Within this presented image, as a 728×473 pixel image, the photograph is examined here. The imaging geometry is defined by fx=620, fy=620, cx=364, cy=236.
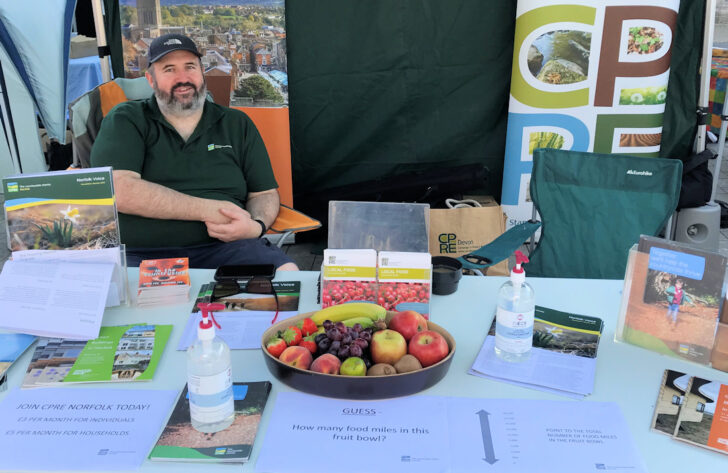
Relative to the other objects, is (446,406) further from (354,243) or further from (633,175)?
(633,175)

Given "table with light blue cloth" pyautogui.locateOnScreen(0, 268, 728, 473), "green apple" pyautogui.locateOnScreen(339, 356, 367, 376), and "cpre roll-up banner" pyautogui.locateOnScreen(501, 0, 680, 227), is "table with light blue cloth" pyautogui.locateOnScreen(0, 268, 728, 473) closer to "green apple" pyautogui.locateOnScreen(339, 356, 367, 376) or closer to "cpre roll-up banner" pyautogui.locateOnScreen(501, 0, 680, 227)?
"green apple" pyautogui.locateOnScreen(339, 356, 367, 376)

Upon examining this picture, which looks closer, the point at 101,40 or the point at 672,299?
the point at 672,299

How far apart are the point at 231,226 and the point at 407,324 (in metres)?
1.39

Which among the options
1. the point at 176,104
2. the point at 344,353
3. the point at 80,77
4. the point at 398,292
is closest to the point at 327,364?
the point at 344,353

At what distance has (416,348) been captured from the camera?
1.25m

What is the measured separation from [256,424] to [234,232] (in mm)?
1472

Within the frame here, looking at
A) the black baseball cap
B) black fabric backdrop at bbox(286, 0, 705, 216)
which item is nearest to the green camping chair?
black fabric backdrop at bbox(286, 0, 705, 216)

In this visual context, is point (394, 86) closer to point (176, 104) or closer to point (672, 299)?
point (176, 104)

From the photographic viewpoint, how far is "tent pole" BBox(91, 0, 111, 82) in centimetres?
351

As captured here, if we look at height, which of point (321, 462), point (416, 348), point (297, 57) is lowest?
point (321, 462)

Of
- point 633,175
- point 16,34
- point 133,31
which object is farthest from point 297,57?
point 633,175

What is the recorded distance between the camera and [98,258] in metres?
1.61

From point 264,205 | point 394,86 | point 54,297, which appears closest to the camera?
point 54,297

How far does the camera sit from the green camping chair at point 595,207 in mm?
2328
